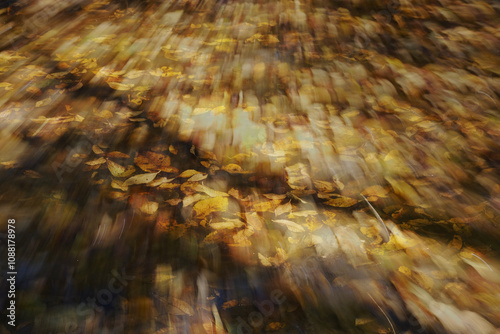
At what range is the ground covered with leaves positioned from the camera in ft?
4.62

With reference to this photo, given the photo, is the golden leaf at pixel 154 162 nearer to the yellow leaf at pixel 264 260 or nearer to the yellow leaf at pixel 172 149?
the yellow leaf at pixel 172 149

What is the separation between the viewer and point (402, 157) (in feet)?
6.66

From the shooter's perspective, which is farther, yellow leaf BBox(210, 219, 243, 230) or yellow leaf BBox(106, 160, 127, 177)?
yellow leaf BBox(106, 160, 127, 177)

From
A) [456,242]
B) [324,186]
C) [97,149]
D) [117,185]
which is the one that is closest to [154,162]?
[117,185]

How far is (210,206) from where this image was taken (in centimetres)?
177

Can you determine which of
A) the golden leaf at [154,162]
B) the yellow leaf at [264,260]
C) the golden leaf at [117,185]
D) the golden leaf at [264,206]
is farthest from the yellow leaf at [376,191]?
the golden leaf at [117,185]

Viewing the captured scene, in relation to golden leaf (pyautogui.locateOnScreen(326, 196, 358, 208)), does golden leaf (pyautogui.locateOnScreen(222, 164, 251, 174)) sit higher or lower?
higher

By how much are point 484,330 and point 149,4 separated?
3825 millimetres

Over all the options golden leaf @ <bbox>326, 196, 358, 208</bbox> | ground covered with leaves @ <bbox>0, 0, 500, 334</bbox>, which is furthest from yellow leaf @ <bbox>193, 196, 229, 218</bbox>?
golden leaf @ <bbox>326, 196, 358, 208</bbox>

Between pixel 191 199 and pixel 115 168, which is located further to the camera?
pixel 115 168

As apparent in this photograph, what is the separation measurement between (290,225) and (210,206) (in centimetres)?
41

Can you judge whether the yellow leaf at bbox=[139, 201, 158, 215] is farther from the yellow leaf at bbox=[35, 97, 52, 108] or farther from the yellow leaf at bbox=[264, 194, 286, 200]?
the yellow leaf at bbox=[35, 97, 52, 108]

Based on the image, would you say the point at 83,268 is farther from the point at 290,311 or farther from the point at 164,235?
the point at 290,311

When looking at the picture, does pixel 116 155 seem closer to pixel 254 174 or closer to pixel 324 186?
pixel 254 174
